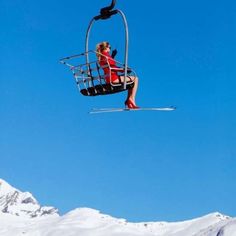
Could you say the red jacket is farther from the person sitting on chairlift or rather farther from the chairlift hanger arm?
the chairlift hanger arm

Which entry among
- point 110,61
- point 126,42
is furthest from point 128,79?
point 126,42

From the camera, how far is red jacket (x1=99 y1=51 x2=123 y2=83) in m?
16.1

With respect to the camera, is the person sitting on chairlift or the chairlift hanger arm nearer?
the chairlift hanger arm

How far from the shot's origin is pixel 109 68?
52.8 feet

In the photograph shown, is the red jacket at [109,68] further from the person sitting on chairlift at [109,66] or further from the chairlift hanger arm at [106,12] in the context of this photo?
the chairlift hanger arm at [106,12]

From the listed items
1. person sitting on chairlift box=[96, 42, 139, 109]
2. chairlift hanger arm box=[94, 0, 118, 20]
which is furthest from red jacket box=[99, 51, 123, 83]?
chairlift hanger arm box=[94, 0, 118, 20]

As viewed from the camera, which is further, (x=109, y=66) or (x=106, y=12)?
(x=109, y=66)

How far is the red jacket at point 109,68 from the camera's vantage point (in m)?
16.1

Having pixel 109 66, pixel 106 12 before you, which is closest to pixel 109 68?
pixel 109 66

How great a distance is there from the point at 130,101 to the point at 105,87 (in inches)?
49.4

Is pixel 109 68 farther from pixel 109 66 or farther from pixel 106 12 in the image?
pixel 106 12

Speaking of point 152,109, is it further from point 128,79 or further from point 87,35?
point 87,35

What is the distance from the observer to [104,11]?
50.0ft

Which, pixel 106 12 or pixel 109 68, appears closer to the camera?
pixel 106 12
